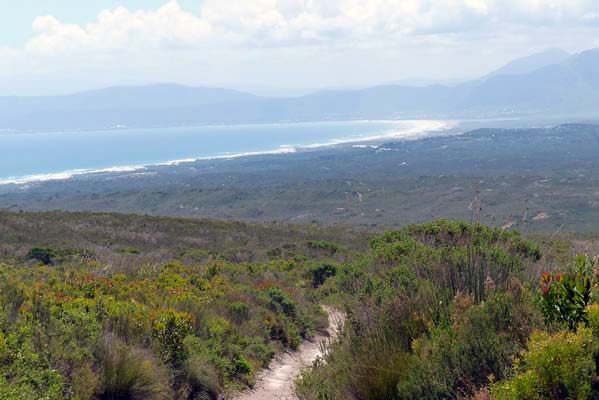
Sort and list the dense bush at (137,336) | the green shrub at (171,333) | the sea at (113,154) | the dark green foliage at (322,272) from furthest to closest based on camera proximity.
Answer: the sea at (113,154) → the dark green foliage at (322,272) → the green shrub at (171,333) → the dense bush at (137,336)

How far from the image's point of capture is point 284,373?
317 inches

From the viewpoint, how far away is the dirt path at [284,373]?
678 cm

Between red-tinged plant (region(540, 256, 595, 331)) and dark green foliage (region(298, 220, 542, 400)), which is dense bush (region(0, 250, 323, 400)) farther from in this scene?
red-tinged plant (region(540, 256, 595, 331))

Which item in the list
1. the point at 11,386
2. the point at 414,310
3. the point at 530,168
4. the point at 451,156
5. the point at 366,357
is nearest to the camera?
the point at 11,386

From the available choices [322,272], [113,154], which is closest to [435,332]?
[322,272]

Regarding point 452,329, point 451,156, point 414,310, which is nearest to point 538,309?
point 452,329

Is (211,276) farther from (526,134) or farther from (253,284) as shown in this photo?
(526,134)

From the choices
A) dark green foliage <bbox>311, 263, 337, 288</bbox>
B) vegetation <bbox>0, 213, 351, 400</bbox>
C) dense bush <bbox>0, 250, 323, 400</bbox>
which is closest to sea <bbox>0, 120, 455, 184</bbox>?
dark green foliage <bbox>311, 263, 337, 288</bbox>

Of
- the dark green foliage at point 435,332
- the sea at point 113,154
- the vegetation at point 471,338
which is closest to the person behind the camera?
the vegetation at point 471,338

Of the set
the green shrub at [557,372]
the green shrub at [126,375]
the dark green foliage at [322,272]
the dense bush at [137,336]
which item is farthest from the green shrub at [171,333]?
the dark green foliage at [322,272]

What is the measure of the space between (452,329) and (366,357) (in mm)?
717

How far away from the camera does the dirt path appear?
678 cm

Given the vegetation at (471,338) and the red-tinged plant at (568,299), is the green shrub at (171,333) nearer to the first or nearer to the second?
the vegetation at (471,338)

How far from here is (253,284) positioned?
38.1 feet
